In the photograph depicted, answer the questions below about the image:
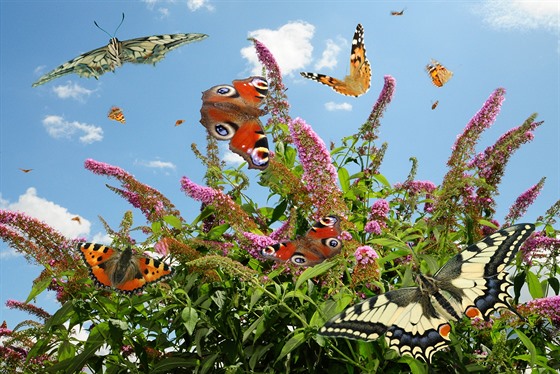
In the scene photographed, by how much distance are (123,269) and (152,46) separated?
2.68 meters

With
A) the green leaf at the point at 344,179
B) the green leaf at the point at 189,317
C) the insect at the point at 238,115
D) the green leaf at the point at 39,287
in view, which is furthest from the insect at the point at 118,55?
the green leaf at the point at 189,317

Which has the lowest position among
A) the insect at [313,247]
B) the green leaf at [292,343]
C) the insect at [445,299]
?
the green leaf at [292,343]

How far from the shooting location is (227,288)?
3271mm

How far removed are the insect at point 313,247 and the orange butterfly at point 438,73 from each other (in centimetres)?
331

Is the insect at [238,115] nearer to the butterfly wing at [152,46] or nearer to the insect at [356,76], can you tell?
the butterfly wing at [152,46]

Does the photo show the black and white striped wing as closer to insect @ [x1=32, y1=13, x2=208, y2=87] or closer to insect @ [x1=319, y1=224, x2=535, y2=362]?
insect @ [x1=32, y1=13, x2=208, y2=87]

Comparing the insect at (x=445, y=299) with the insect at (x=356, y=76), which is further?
the insect at (x=356, y=76)

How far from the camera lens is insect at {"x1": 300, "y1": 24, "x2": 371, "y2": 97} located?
5.19m

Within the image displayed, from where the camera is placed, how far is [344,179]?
3.96 m

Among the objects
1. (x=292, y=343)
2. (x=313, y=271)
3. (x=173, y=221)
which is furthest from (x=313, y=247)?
(x=173, y=221)

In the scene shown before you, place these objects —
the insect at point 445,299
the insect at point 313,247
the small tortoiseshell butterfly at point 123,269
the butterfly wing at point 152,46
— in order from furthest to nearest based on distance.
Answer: the butterfly wing at point 152,46 → the small tortoiseshell butterfly at point 123,269 → the insect at point 313,247 → the insect at point 445,299

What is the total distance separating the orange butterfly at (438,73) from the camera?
19.1ft

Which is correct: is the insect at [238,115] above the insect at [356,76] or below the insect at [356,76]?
below

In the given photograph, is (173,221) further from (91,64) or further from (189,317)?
(91,64)
